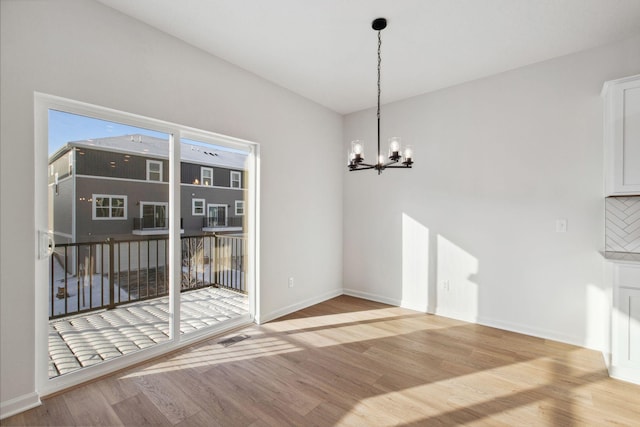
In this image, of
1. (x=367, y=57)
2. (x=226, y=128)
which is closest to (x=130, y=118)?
(x=226, y=128)

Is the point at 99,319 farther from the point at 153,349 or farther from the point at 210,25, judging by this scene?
the point at 210,25

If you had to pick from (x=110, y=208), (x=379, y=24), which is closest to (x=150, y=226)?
(x=110, y=208)

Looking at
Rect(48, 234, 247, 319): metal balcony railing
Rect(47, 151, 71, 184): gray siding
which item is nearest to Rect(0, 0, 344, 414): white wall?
Rect(47, 151, 71, 184): gray siding

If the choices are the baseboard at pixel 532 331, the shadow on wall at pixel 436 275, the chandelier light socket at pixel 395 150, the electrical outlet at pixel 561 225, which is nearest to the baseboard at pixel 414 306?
the shadow on wall at pixel 436 275

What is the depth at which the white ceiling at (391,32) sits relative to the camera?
2355mm

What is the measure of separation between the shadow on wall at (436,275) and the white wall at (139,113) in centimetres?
127

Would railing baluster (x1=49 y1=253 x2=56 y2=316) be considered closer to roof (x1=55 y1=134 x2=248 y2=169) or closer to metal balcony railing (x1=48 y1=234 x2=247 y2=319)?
metal balcony railing (x1=48 y1=234 x2=247 y2=319)

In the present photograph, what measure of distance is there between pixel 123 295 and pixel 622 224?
4726 millimetres

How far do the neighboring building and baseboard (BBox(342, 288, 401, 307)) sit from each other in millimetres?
2332

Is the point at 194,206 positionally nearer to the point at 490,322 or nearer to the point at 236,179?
the point at 236,179

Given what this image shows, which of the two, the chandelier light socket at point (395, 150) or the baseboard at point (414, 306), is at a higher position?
the chandelier light socket at point (395, 150)

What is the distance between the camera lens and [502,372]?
100 inches

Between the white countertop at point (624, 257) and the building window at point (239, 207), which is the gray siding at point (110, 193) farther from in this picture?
the white countertop at point (624, 257)

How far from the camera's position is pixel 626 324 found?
239cm
